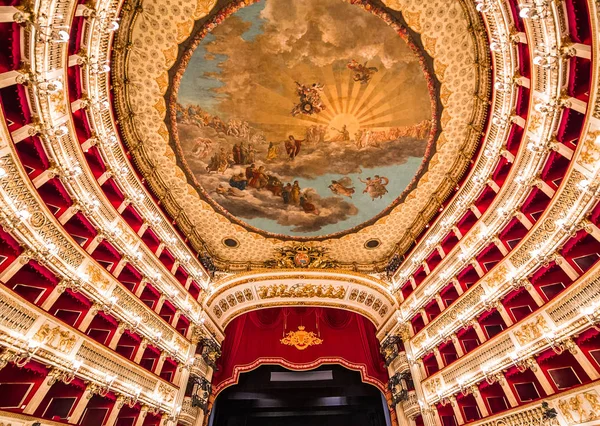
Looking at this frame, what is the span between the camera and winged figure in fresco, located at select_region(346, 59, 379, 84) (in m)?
13.9

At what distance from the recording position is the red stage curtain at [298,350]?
18.8 meters

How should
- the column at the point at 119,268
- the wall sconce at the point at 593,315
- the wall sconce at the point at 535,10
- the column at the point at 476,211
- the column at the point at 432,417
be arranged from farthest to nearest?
the column at the point at 476,211 < the column at the point at 432,417 < the column at the point at 119,268 < the wall sconce at the point at 593,315 < the wall sconce at the point at 535,10

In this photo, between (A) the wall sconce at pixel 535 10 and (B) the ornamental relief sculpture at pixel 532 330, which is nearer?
(A) the wall sconce at pixel 535 10

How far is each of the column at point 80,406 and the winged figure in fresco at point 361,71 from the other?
17.1 meters

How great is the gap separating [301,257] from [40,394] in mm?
14810

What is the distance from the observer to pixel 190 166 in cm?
1653

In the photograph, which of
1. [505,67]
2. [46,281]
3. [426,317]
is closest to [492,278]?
[426,317]

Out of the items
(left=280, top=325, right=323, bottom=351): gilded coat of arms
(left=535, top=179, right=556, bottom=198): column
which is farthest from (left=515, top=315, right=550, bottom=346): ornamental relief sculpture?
(left=280, top=325, right=323, bottom=351): gilded coat of arms

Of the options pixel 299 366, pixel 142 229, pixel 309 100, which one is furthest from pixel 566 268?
pixel 142 229

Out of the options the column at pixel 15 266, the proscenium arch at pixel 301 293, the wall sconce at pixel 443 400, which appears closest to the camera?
the column at pixel 15 266

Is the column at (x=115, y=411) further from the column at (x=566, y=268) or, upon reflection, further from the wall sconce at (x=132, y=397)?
the column at (x=566, y=268)

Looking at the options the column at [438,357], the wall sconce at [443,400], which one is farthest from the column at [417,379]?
the column at [438,357]

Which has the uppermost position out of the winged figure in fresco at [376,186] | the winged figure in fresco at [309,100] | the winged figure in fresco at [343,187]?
the winged figure in fresco at [309,100]

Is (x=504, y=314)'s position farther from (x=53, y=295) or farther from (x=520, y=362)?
(x=53, y=295)
